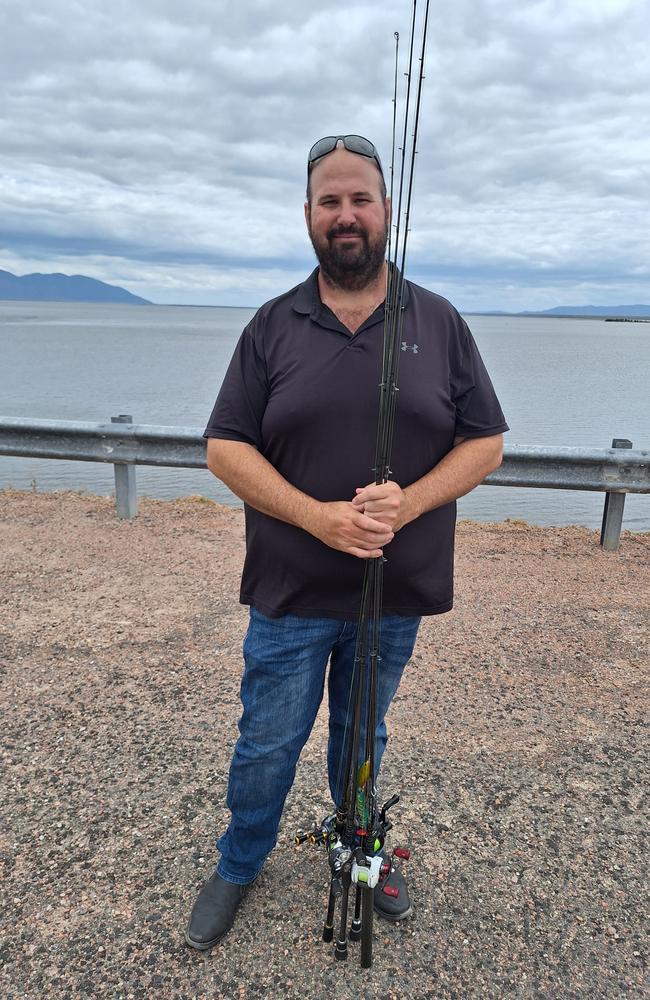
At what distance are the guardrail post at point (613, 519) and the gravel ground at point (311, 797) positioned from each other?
65cm

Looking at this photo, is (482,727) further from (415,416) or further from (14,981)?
(14,981)

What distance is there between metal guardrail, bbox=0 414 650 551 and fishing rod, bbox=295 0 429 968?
3422mm

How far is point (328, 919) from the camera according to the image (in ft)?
7.31

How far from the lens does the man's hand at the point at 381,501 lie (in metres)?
2.04

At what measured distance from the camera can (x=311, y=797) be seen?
116 inches

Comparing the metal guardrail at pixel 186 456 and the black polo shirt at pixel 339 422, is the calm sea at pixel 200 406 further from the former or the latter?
the black polo shirt at pixel 339 422

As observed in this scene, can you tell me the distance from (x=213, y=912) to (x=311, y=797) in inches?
28.6

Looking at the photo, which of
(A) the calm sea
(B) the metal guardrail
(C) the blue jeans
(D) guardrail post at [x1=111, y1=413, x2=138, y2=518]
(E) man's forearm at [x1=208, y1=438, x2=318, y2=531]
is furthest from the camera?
(A) the calm sea

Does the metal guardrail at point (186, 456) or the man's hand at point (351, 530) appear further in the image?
the metal guardrail at point (186, 456)

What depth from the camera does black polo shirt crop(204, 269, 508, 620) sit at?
2164 millimetres

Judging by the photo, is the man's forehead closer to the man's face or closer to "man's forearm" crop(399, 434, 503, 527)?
the man's face

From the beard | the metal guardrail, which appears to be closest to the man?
the beard

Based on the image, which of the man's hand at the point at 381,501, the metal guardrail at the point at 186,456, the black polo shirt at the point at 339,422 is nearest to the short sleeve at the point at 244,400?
the black polo shirt at the point at 339,422

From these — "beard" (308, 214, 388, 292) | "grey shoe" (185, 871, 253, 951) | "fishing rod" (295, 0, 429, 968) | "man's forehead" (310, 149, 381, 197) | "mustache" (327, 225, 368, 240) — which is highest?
"man's forehead" (310, 149, 381, 197)
